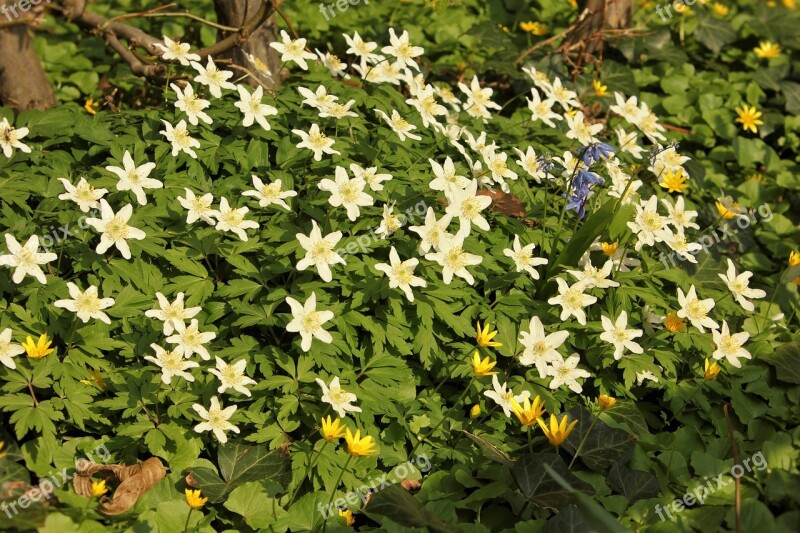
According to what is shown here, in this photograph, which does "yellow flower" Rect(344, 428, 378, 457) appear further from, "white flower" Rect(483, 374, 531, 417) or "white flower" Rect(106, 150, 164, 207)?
"white flower" Rect(106, 150, 164, 207)

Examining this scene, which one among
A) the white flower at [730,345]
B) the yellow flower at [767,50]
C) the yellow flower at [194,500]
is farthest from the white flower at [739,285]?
the yellow flower at [767,50]

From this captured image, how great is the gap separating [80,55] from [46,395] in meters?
3.29

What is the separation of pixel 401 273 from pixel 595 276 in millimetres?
966

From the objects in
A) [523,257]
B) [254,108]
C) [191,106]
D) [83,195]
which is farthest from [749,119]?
[83,195]

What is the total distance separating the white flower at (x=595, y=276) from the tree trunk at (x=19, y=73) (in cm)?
340

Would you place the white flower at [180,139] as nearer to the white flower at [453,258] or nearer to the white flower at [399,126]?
the white flower at [399,126]

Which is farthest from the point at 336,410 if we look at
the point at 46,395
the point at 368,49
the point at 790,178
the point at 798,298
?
the point at 790,178

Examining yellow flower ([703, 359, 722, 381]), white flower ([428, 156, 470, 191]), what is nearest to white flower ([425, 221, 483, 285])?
white flower ([428, 156, 470, 191])

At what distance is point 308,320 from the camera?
326 centimetres

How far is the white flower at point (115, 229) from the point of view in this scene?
3.33 meters

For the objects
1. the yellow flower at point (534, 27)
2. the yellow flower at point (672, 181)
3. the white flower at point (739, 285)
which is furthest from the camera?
the yellow flower at point (534, 27)

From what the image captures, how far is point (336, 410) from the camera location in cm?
315

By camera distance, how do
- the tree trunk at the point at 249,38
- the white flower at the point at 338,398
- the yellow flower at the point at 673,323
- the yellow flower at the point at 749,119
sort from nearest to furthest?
the white flower at the point at 338,398, the yellow flower at the point at 673,323, the tree trunk at the point at 249,38, the yellow flower at the point at 749,119

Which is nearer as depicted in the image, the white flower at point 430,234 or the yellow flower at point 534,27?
the white flower at point 430,234
